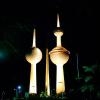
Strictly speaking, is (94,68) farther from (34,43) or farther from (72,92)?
(34,43)

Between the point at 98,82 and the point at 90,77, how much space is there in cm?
76

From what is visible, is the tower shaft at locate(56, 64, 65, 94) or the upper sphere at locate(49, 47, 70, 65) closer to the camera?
the tower shaft at locate(56, 64, 65, 94)

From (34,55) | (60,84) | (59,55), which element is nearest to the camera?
(60,84)

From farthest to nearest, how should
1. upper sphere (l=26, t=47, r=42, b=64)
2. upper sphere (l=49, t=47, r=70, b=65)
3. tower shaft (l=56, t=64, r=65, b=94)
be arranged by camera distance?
upper sphere (l=26, t=47, r=42, b=64) → upper sphere (l=49, t=47, r=70, b=65) → tower shaft (l=56, t=64, r=65, b=94)

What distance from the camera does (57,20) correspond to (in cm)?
4709

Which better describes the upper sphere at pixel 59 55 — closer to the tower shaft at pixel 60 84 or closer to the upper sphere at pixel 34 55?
the tower shaft at pixel 60 84

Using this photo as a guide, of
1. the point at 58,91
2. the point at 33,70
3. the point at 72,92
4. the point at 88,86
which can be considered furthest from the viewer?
the point at 33,70

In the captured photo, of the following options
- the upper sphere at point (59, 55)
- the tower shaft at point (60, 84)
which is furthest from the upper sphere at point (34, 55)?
the tower shaft at point (60, 84)

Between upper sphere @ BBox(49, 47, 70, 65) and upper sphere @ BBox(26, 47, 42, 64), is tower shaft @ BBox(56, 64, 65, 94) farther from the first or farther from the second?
upper sphere @ BBox(26, 47, 42, 64)

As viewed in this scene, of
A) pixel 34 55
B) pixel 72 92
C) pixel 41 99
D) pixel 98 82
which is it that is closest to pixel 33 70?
pixel 34 55

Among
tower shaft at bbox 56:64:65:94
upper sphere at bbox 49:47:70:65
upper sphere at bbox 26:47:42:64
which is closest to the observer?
tower shaft at bbox 56:64:65:94

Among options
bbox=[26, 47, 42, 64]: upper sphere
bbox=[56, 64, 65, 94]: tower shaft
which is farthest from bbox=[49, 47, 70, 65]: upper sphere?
bbox=[26, 47, 42, 64]: upper sphere

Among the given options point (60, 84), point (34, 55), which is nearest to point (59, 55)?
point (34, 55)

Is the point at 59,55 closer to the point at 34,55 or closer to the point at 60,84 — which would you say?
the point at 34,55
